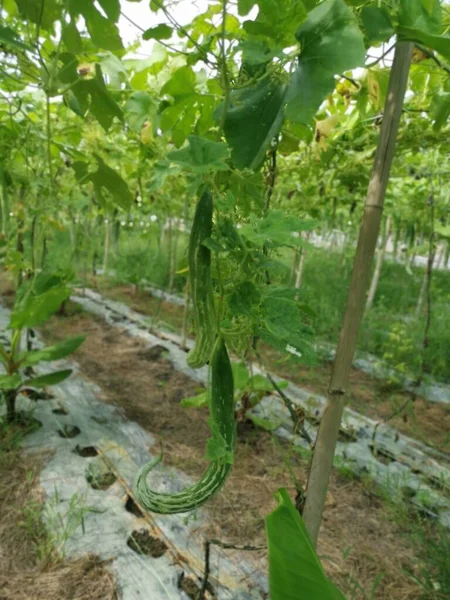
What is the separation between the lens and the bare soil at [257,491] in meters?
1.86

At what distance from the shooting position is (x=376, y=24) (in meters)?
0.66

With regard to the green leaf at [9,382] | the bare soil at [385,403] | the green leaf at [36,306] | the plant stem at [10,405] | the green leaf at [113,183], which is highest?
the green leaf at [113,183]

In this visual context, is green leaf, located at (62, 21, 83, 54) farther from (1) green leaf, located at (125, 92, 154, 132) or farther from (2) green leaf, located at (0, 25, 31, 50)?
(1) green leaf, located at (125, 92, 154, 132)

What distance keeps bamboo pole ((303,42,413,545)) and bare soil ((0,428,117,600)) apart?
115cm

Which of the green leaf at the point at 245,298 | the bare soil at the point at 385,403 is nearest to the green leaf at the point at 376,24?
the green leaf at the point at 245,298

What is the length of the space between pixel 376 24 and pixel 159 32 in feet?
1.54

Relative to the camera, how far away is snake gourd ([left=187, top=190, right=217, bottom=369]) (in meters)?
0.68

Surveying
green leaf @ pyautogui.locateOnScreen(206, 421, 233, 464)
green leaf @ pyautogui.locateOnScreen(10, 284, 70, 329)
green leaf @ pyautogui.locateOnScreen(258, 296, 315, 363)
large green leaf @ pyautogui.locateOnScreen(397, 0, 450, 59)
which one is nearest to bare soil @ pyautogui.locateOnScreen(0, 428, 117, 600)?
green leaf @ pyautogui.locateOnScreen(10, 284, 70, 329)

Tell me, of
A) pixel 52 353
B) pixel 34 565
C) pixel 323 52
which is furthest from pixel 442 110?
pixel 52 353

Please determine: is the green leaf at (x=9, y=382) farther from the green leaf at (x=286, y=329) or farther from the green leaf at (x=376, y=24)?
the green leaf at (x=376, y=24)

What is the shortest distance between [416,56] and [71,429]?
2.49m

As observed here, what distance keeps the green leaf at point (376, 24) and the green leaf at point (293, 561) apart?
63 cm

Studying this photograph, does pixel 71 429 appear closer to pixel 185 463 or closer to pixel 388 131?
pixel 185 463

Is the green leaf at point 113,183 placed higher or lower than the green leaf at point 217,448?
higher
